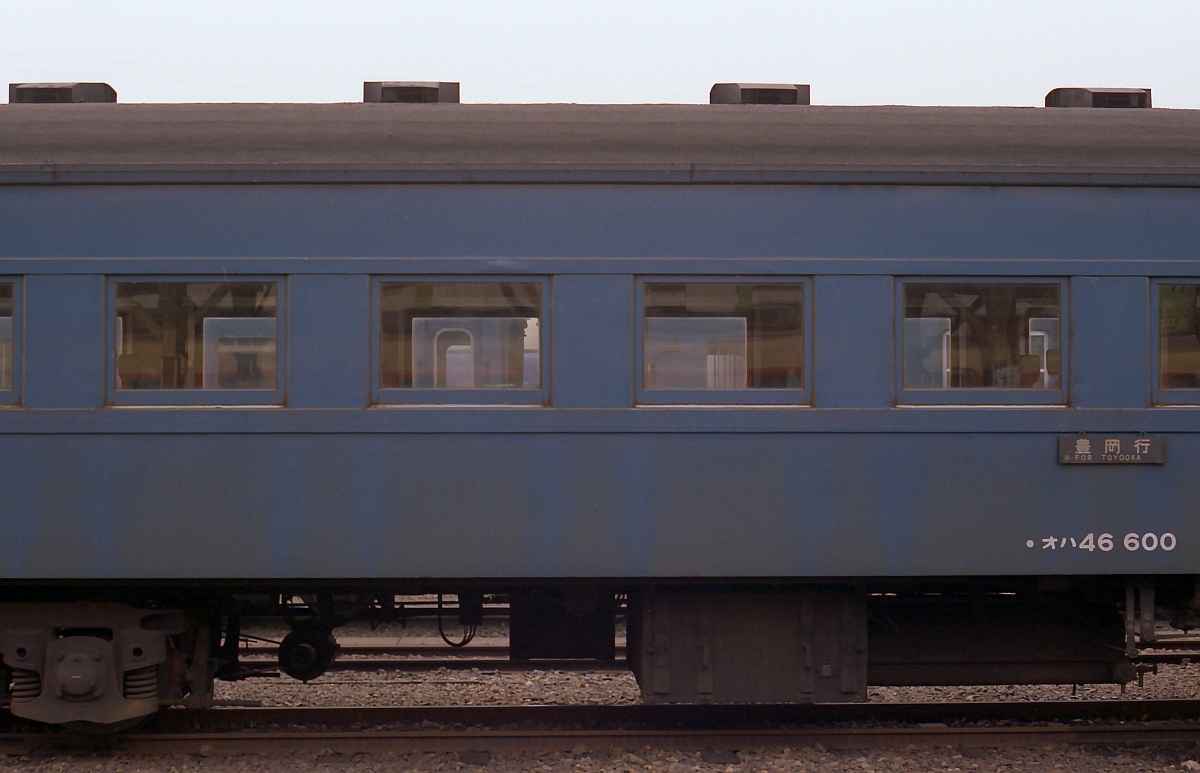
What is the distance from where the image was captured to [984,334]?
5.07 meters

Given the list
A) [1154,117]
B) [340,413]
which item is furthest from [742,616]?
[1154,117]

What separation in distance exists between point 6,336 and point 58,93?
156cm

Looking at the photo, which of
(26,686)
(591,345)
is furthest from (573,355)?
(26,686)

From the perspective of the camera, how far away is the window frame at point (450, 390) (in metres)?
4.94

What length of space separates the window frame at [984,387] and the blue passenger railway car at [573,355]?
2 cm

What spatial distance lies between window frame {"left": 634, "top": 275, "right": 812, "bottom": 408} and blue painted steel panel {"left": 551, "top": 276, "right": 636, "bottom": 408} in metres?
0.04

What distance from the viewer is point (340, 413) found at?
4.88 meters

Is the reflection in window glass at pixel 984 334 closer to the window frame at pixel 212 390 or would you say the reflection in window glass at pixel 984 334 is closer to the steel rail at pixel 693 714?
the steel rail at pixel 693 714

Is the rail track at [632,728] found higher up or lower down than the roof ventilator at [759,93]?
lower down

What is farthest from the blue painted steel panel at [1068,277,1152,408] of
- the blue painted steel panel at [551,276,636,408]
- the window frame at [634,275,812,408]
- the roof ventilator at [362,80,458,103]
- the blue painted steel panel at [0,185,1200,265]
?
the roof ventilator at [362,80,458,103]

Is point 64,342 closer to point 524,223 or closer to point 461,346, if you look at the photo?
point 461,346

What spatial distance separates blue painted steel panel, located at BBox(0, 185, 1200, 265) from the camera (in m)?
4.96

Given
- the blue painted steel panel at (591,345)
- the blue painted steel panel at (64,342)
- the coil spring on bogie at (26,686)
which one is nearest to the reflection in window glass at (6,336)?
the blue painted steel panel at (64,342)

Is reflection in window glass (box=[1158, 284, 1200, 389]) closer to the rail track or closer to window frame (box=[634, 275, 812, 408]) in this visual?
window frame (box=[634, 275, 812, 408])
